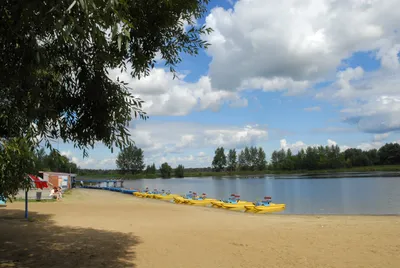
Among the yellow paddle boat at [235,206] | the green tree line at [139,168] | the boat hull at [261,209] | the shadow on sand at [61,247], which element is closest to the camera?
the shadow on sand at [61,247]

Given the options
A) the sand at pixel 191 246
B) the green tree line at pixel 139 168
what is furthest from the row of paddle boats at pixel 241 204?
the green tree line at pixel 139 168

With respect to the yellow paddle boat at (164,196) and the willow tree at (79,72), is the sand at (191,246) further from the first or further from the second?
the yellow paddle boat at (164,196)

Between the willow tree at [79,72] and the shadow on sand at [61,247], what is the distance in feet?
9.32

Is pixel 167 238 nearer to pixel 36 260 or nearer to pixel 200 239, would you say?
pixel 200 239

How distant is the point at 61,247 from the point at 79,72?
18.1 feet

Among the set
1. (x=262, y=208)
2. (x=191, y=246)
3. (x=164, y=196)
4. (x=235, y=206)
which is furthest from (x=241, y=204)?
(x=191, y=246)

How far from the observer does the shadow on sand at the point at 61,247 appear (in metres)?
7.22

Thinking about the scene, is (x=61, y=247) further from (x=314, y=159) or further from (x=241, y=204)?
(x=314, y=159)

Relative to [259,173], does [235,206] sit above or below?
below

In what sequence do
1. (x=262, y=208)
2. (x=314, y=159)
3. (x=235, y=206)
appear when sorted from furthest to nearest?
1. (x=314, y=159)
2. (x=235, y=206)
3. (x=262, y=208)

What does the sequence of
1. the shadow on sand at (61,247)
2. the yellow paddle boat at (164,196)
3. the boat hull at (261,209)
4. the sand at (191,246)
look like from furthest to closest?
the yellow paddle boat at (164,196) → the boat hull at (261,209) → the sand at (191,246) → the shadow on sand at (61,247)

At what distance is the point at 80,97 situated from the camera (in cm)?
492

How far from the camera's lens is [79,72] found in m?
4.89

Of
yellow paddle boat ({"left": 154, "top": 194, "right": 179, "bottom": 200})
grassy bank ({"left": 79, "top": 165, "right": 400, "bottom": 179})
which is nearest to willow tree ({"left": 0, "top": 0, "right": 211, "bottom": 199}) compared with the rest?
yellow paddle boat ({"left": 154, "top": 194, "right": 179, "bottom": 200})
